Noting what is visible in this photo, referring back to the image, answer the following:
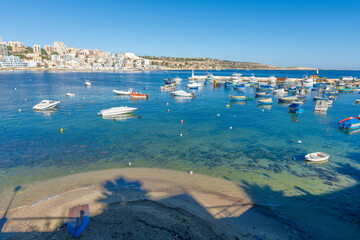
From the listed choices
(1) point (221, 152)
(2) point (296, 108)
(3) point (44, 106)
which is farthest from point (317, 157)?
(3) point (44, 106)

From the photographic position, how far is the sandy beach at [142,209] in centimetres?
1014

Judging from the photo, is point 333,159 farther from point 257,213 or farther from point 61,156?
point 61,156

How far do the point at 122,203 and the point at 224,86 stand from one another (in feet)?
270

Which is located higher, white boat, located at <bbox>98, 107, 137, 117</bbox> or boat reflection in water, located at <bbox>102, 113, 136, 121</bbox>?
white boat, located at <bbox>98, 107, 137, 117</bbox>

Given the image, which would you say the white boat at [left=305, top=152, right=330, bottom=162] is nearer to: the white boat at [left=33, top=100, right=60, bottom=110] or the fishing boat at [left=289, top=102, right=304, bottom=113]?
the fishing boat at [left=289, top=102, right=304, bottom=113]

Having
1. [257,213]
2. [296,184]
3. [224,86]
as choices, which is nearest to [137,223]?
[257,213]

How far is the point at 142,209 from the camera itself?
11.9 meters

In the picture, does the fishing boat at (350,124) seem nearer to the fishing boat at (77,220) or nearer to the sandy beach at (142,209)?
the sandy beach at (142,209)

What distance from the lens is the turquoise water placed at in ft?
45.5

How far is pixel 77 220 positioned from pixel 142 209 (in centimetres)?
345

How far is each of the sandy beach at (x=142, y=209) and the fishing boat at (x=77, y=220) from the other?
33 centimetres

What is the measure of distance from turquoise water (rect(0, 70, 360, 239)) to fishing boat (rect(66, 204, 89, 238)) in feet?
22.9

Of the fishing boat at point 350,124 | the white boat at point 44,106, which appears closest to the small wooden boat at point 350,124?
the fishing boat at point 350,124

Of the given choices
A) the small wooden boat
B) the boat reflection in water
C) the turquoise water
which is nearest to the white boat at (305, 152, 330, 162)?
the turquoise water
